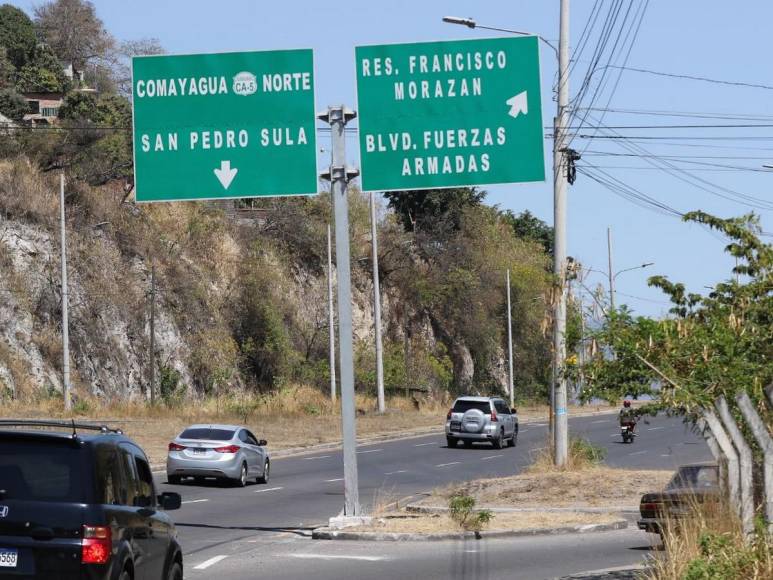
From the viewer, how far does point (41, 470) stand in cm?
955

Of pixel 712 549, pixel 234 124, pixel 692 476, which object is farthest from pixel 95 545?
pixel 234 124

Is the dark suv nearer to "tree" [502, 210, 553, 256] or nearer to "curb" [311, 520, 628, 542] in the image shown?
"curb" [311, 520, 628, 542]

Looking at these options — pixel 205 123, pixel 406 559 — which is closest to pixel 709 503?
pixel 406 559

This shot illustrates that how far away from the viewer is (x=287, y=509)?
25875 mm

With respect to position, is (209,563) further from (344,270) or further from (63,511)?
(63,511)

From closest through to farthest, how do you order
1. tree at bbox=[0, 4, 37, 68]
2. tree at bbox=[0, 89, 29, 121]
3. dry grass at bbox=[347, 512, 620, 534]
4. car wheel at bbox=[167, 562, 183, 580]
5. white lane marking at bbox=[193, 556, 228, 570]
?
car wheel at bbox=[167, 562, 183, 580] < white lane marking at bbox=[193, 556, 228, 570] < dry grass at bbox=[347, 512, 620, 534] < tree at bbox=[0, 89, 29, 121] < tree at bbox=[0, 4, 37, 68]

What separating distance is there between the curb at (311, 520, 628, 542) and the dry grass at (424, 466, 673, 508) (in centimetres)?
299

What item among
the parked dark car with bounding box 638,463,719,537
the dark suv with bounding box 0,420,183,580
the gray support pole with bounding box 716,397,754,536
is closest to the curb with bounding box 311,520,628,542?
the parked dark car with bounding box 638,463,719,537

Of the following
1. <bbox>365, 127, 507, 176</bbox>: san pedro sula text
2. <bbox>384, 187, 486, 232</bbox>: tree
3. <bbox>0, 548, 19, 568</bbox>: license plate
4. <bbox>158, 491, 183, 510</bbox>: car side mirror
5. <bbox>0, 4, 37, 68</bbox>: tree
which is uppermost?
<bbox>0, 4, 37, 68</bbox>: tree

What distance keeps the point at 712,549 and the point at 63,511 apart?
17.9 feet

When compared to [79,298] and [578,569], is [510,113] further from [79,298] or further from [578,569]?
[79,298]

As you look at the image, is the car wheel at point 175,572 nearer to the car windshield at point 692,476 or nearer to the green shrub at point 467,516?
the car windshield at point 692,476

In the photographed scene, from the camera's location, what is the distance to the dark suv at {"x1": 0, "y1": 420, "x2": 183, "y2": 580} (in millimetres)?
9266

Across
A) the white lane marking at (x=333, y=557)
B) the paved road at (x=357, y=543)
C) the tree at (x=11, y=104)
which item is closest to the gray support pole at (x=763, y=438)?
the paved road at (x=357, y=543)
